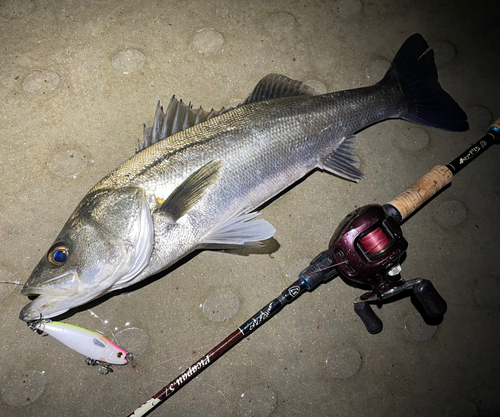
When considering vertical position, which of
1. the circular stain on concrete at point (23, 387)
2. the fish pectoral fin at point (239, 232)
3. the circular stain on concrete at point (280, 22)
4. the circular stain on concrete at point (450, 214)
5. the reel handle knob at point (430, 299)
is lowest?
the circular stain on concrete at point (23, 387)

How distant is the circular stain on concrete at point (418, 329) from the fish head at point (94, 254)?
6.14 feet

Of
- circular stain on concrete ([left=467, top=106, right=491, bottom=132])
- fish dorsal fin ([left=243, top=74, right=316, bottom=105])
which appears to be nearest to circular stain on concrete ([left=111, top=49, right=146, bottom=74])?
fish dorsal fin ([left=243, top=74, right=316, bottom=105])

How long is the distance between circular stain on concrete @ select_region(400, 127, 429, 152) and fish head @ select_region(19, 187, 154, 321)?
Answer: 199 centimetres

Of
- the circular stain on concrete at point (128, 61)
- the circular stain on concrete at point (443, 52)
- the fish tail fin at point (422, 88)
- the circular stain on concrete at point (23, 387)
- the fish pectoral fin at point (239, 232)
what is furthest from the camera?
the circular stain on concrete at point (443, 52)

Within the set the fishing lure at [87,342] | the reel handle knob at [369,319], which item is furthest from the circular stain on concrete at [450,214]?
the fishing lure at [87,342]

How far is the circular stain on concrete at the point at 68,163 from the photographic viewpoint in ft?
8.80

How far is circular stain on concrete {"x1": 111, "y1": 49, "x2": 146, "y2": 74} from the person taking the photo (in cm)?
286

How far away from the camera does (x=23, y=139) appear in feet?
8.91

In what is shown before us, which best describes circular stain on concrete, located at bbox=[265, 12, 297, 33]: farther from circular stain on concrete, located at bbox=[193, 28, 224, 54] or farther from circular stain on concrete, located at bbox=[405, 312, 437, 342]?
circular stain on concrete, located at bbox=[405, 312, 437, 342]

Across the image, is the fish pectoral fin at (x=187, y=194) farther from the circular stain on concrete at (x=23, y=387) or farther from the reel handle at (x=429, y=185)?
the circular stain on concrete at (x=23, y=387)

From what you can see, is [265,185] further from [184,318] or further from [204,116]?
[184,318]

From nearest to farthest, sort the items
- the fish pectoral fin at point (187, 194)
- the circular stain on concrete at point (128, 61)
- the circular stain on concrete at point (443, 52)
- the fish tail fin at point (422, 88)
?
the fish pectoral fin at point (187, 194) < the fish tail fin at point (422, 88) < the circular stain on concrete at point (128, 61) < the circular stain on concrete at point (443, 52)

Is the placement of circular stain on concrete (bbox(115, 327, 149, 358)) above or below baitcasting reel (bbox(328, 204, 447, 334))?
below

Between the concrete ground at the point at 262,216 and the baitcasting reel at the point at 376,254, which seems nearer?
the baitcasting reel at the point at 376,254
